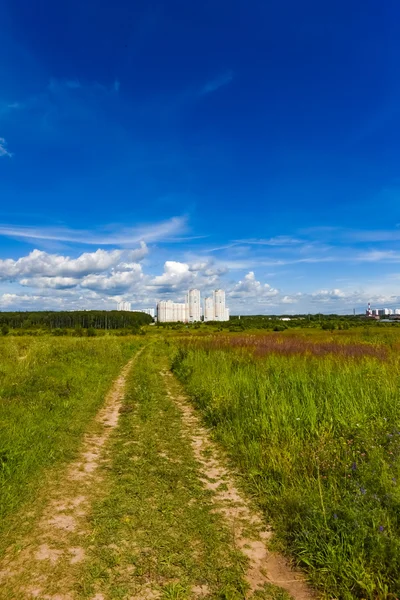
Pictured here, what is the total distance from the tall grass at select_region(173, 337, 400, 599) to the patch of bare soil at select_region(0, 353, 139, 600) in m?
2.13

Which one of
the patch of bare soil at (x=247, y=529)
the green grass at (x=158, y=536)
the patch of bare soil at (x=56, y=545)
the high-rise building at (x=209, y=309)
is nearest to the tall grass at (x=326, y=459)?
the patch of bare soil at (x=247, y=529)

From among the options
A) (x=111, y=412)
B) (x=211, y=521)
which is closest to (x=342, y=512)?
(x=211, y=521)

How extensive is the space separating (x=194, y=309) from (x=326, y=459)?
5329 inches

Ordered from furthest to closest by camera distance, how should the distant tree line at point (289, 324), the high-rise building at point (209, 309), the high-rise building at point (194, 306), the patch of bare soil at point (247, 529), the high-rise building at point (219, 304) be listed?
1. the high-rise building at point (209, 309)
2. the high-rise building at point (194, 306)
3. the high-rise building at point (219, 304)
4. the distant tree line at point (289, 324)
5. the patch of bare soil at point (247, 529)

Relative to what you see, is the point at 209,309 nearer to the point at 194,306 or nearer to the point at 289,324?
the point at 194,306

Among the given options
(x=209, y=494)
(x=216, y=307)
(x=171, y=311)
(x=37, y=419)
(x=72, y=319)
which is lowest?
(x=209, y=494)

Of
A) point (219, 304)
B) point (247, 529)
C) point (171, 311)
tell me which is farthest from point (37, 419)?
point (171, 311)

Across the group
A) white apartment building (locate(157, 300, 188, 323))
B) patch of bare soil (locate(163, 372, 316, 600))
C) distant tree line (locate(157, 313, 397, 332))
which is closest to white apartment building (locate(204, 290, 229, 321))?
white apartment building (locate(157, 300, 188, 323))

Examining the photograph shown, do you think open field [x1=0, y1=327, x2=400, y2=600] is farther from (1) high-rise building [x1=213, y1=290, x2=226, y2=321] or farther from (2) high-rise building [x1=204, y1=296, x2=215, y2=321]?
(2) high-rise building [x1=204, y1=296, x2=215, y2=321]

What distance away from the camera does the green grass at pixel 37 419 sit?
4916 millimetres

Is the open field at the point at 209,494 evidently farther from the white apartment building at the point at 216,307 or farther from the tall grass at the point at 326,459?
the white apartment building at the point at 216,307

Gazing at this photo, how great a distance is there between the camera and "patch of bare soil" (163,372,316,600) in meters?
3.19

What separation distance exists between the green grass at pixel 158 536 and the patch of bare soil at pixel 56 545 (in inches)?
6.4

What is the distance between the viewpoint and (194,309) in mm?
140500
